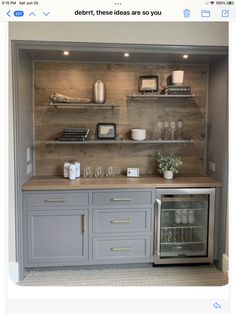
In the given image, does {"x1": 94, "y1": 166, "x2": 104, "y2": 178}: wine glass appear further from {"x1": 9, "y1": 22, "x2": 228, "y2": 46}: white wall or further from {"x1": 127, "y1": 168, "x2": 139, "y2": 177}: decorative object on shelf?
{"x1": 9, "y1": 22, "x2": 228, "y2": 46}: white wall

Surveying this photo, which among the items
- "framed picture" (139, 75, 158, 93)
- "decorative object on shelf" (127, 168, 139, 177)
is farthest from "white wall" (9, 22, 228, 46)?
"decorative object on shelf" (127, 168, 139, 177)

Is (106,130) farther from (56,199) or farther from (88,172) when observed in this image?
(56,199)

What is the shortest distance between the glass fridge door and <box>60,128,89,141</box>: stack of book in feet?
3.34

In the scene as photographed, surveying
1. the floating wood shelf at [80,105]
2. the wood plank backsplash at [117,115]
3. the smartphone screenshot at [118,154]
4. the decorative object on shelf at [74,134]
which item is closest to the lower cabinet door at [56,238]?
the smartphone screenshot at [118,154]

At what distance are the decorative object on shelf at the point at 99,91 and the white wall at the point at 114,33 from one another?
0.50 meters

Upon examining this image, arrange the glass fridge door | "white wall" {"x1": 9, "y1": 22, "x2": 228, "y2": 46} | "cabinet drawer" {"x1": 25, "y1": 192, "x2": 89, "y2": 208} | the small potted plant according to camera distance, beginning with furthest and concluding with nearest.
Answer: the small potted plant
the glass fridge door
"cabinet drawer" {"x1": 25, "y1": 192, "x2": 89, "y2": 208}
"white wall" {"x1": 9, "y1": 22, "x2": 228, "y2": 46}

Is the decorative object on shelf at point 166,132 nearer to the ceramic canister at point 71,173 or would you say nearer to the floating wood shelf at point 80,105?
the floating wood shelf at point 80,105

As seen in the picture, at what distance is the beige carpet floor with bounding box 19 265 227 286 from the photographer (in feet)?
7.79

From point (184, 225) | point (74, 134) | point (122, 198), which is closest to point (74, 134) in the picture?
point (74, 134)

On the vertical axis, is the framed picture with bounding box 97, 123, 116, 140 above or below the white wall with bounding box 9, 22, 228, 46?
below

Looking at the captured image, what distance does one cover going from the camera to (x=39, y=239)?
98.3 inches

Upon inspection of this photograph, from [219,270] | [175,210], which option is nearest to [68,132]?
[175,210]
